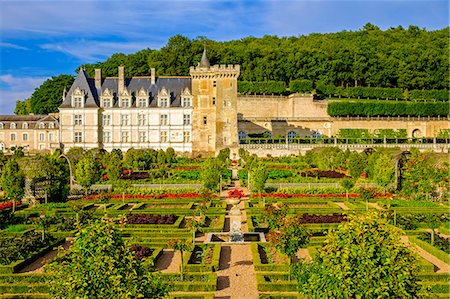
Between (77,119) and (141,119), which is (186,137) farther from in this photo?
(77,119)

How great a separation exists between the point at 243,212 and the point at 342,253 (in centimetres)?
1621

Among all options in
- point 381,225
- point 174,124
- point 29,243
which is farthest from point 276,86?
point 381,225

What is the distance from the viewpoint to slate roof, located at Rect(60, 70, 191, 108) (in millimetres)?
51031

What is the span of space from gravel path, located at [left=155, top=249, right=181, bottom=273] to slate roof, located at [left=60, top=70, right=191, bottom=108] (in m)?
36.3

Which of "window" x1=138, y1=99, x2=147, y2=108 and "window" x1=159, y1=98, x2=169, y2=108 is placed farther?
"window" x1=138, y1=99, x2=147, y2=108

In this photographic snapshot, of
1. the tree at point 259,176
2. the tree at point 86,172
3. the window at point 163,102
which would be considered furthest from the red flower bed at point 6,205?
the window at point 163,102

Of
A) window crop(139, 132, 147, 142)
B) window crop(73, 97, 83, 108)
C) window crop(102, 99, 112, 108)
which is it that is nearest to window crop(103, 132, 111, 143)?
window crop(102, 99, 112, 108)

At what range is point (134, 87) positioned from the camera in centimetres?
5212

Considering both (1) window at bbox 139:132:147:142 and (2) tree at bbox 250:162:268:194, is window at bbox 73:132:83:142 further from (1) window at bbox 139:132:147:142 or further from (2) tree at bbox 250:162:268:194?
(2) tree at bbox 250:162:268:194

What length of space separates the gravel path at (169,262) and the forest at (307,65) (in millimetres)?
53334

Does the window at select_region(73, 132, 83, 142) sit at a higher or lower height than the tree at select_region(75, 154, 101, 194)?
higher

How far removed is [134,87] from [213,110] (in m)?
9.15

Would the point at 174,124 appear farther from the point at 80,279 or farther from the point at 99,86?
the point at 80,279

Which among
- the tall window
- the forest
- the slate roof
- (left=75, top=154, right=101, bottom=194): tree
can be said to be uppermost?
the forest
